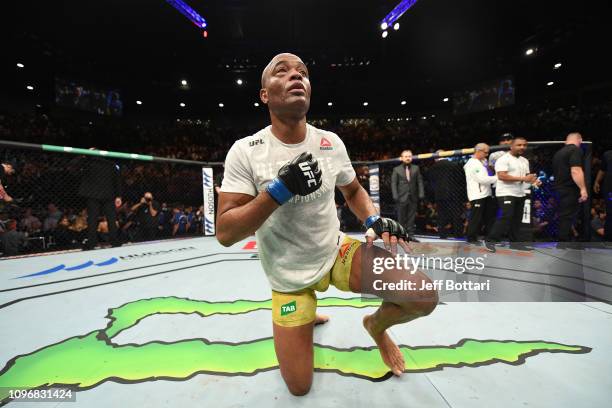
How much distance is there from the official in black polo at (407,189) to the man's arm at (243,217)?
13.8 ft

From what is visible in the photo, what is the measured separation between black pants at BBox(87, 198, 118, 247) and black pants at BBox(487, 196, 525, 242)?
237 inches

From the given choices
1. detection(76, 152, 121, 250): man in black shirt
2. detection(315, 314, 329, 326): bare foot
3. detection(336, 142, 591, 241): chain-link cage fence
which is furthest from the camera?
detection(76, 152, 121, 250): man in black shirt

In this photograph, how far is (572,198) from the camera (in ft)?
11.7

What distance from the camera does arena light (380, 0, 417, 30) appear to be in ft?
23.1

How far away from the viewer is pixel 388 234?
1.17 m

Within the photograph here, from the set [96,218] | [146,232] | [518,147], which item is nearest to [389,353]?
[518,147]

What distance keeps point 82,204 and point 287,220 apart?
7.50 meters

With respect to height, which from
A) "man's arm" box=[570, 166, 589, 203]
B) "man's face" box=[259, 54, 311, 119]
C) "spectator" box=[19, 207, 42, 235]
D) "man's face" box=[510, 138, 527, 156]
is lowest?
"spectator" box=[19, 207, 42, 235]

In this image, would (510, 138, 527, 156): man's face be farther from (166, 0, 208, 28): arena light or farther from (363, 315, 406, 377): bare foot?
(166, 0, 208, 28): arena light

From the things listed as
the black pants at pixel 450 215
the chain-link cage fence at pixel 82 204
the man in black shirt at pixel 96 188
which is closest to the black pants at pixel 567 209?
the black pants at pixel 450 215

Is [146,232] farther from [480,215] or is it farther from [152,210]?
[480,215]

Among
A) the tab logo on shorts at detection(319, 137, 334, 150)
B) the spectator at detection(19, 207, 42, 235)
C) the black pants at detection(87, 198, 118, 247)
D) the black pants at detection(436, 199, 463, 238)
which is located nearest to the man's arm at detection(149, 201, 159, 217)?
the black pants at detection(87, 198, 118, 247)

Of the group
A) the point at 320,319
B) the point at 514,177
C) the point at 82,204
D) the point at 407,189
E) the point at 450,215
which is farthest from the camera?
the point at 82,204

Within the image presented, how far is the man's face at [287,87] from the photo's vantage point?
1.17 m
